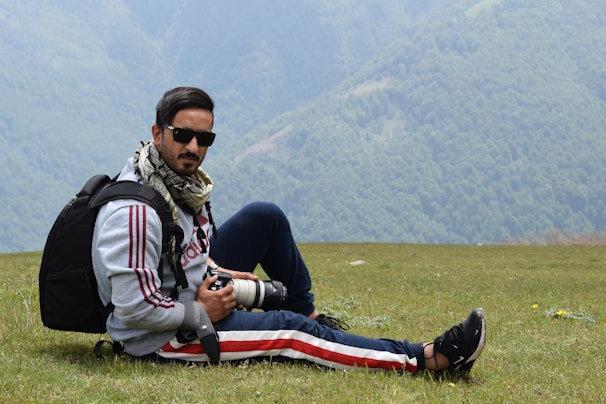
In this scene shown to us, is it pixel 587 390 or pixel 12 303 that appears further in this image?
pixel 12 303

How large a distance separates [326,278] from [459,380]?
1253 centimetres

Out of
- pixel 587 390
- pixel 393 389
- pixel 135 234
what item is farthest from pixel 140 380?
pixel 587 390

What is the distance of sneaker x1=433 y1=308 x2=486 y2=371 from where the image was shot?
258 inches

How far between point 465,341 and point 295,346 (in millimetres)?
1430

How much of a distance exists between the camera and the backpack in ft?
1.43

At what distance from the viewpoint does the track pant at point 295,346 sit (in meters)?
6.79

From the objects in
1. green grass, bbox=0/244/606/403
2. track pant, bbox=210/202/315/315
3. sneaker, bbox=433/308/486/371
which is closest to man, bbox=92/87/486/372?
sneaker, bbox=433/308/486/371

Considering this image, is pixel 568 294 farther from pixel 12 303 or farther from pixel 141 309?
pixel 141 309

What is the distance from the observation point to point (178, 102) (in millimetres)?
6746

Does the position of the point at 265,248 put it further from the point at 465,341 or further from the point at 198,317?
the point at 465,341

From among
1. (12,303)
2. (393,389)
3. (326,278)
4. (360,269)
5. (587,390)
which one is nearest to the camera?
(393,389)

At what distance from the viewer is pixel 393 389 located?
6.18 meters

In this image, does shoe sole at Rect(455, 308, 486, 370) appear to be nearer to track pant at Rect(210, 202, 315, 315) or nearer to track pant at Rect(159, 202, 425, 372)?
track pant at Rect(159, 202, 425, 372)

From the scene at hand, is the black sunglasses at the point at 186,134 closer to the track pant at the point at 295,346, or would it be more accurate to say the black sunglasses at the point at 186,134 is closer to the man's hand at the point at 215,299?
the man's hand at the point at 215,299
